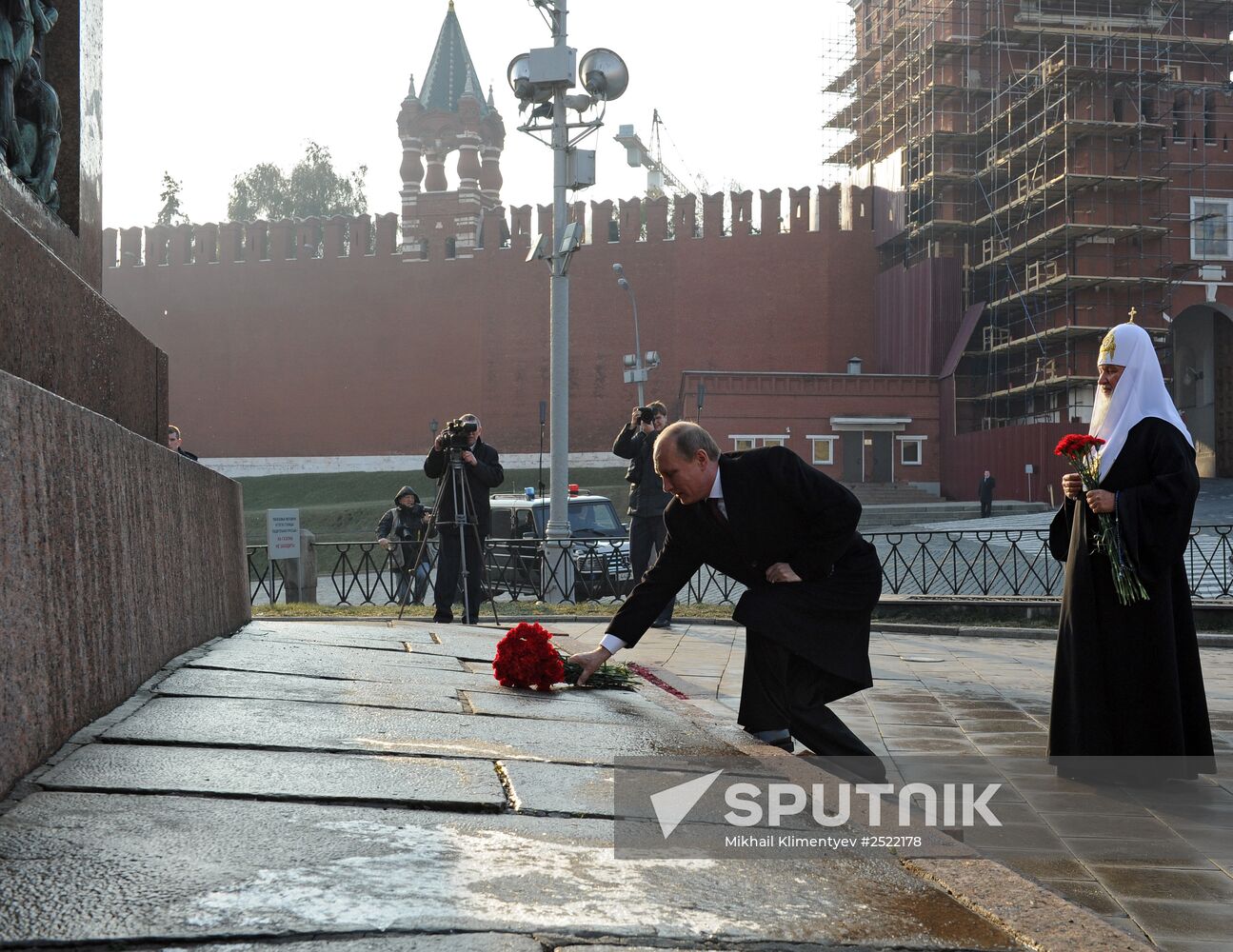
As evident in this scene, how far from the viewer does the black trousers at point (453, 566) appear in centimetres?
871

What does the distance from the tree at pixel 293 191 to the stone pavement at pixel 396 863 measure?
173 ft

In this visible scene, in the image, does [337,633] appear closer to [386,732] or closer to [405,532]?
[386,732]

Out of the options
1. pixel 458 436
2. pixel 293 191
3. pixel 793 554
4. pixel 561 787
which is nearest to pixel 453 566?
pixel 458 436

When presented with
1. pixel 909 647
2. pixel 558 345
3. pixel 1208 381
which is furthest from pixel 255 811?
pixel 1208 381

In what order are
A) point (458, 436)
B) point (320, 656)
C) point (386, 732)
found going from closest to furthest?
point (386, 732)
point (320, 656)
point (458, 436)

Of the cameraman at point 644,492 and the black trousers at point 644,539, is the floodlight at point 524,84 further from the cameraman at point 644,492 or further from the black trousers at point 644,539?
the black trousers at point 644,539

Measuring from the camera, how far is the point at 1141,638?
14.8 feet

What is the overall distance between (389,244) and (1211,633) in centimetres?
3391

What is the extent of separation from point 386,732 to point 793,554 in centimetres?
139

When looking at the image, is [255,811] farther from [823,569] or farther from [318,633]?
[318,633]

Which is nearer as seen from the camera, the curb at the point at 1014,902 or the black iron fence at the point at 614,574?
the curb at the point at 1014,902

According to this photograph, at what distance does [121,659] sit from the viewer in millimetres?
3465

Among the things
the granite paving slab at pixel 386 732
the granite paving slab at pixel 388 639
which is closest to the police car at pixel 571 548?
the granite paving slab at pixel 388 639

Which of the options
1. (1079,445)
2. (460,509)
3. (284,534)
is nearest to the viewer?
(1079,445)
